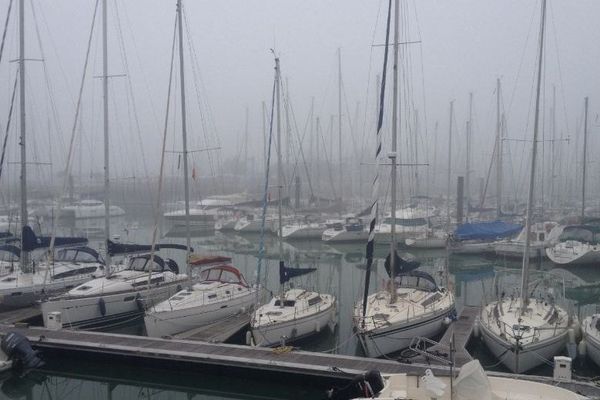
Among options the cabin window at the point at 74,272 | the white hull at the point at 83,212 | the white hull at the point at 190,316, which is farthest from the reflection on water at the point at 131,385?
the white hull at the point at 83,212

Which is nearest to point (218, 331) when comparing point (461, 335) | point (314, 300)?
point (314, 300)

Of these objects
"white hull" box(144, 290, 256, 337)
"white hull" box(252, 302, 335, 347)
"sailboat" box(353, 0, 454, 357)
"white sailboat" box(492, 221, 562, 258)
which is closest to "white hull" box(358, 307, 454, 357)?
"sailboat" box(353, 0, 454, 357)

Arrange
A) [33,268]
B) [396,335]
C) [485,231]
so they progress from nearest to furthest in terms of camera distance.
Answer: [396,335] < [33,268] < [485,231]

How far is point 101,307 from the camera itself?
2241 centimetres

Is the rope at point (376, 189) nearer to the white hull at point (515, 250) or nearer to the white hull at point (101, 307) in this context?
the white hull at point (101, 307)

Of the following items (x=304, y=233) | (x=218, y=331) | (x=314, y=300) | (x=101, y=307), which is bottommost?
(x=304, y=233)

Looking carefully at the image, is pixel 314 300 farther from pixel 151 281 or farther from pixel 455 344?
pixel 151 281

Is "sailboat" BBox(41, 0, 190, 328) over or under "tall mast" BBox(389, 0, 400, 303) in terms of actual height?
under

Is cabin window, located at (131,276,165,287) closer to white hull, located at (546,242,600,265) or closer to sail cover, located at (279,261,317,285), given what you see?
sail cover, located at (279,261,317,285)

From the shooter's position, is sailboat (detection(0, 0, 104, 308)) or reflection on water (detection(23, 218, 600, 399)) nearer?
reflection on water (detection(23, 218, 600, 399))

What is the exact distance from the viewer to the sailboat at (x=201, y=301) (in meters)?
20.5

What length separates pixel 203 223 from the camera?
223 ft

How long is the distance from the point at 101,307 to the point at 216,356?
7321 mm

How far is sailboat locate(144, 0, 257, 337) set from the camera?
20500mm
